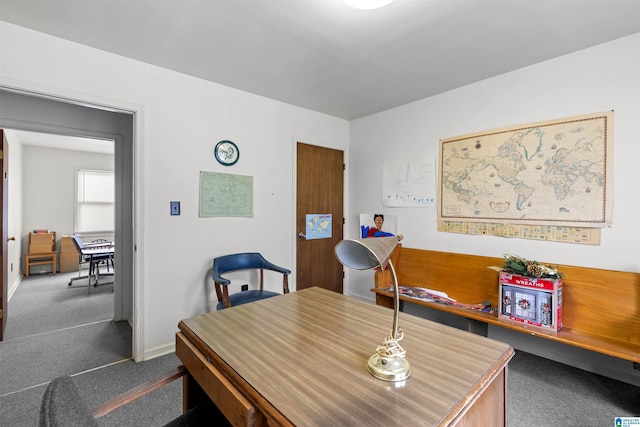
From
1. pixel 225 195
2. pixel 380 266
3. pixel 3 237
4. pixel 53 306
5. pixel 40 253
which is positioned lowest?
pixel 53 306

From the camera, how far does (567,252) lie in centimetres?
236

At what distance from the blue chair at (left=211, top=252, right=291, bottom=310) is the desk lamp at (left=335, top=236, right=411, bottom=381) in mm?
1701

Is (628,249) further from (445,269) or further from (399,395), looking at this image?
(399,395)

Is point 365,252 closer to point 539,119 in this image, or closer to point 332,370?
point 332,370

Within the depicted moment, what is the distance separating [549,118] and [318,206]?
99.5 inches

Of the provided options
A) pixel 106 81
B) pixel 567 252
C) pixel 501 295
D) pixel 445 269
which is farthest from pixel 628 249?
pixel 106 81

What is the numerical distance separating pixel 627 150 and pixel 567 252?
0.86 meters

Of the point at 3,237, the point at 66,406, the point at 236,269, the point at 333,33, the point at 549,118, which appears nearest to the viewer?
the point at 66,406

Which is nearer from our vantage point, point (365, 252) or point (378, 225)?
point (365, 252)

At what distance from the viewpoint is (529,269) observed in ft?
7.34

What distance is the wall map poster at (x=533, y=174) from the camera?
2227 millimetres

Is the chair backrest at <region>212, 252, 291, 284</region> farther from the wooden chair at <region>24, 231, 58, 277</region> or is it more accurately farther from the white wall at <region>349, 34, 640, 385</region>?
the wooden chair at <region>24, 231, 58, 277</region>

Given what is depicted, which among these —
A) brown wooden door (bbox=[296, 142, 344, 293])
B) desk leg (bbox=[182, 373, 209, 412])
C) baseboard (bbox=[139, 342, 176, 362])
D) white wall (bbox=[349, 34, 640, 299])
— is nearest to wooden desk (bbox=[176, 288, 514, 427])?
desk leg (bbox=[182, 373, 209, 412])

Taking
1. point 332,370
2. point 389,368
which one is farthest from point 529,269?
point 332,370
